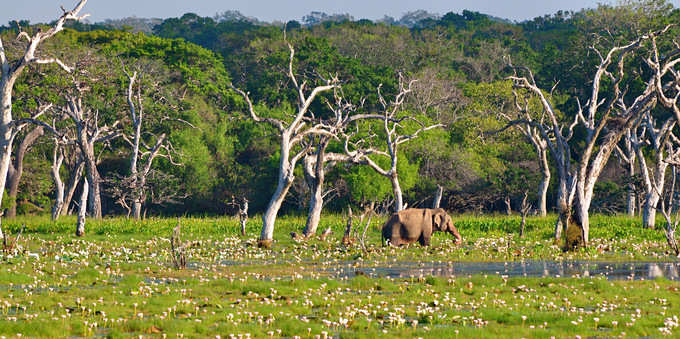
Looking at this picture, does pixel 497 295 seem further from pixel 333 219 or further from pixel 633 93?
pixel 633 93

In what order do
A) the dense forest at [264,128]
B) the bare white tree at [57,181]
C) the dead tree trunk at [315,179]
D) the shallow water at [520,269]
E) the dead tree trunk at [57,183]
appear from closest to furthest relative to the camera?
1. the shallow water at [520,269]
2. the dead tree trunk at [315,179]
3. the dead tree trunk at [57,183]
4. the bare white tree at [57,181]
5. the dense forest at [264,128]

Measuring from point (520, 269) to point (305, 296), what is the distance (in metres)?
9.96

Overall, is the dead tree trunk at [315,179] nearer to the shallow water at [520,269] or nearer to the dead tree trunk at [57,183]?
the shallow water at [520,269]

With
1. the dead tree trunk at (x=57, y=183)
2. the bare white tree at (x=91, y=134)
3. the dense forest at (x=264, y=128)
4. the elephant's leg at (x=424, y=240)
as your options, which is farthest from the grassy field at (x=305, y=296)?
the dead tree trunk at (x=57, y=183)

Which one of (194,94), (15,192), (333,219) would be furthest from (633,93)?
(15,192)

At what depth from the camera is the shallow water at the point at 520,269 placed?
87.5 feet

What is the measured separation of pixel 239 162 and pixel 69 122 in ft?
52.6

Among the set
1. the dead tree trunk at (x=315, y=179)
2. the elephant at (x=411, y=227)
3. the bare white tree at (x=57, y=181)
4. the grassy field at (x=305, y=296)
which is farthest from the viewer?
the bare white tree at (x=57, y=181)

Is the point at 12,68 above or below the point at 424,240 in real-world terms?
above

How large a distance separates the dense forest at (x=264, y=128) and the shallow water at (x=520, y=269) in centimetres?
2373

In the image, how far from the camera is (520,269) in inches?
1133

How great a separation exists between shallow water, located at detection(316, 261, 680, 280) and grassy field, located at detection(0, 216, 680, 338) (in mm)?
919

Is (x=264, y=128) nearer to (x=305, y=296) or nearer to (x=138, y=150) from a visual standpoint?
(x=138, y=150)

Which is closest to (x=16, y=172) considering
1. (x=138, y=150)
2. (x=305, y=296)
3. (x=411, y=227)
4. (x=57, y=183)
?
(x=57, y=183)
